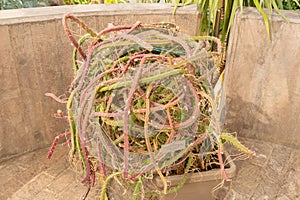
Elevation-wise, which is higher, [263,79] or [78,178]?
[263,79]

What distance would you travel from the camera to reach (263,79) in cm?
183

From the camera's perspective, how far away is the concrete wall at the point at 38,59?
160cm

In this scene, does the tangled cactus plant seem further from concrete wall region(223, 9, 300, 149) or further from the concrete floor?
concrete wall region(223, 9, 300, 149)

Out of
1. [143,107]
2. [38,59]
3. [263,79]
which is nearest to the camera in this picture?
[143,107]

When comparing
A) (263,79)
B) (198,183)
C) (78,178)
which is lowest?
(78,178)

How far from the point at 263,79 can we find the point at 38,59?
1.19m

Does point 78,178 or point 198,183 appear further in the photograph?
point 78,178

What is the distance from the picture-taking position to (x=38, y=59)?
1671mm

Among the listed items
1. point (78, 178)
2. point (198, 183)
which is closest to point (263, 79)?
point (198, 183)

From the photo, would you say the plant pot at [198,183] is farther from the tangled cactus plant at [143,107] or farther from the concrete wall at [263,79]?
the concrete wall at [263,79]

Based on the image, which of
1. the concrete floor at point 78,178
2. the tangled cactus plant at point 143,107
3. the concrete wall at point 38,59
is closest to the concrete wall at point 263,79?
the concrete floor at point 78,178

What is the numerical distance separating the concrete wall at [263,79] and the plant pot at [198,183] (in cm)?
74

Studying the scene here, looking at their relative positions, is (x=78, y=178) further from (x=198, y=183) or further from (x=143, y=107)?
(x=143, y=107)

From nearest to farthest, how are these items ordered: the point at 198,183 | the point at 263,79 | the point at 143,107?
1. the point at 143,107
2. the point at 198,183
3. the point at 263,79
